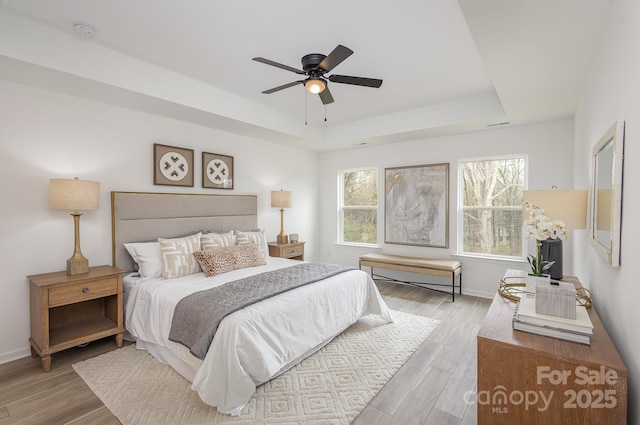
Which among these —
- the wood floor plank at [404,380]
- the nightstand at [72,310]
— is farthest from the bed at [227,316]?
the wood floor plank at [404,380]

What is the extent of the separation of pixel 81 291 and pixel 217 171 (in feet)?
7.19

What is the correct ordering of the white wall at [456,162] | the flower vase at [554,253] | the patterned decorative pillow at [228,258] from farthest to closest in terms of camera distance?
the white wall at [456,162]
the patterned decorative pillow at [228,258]
the flower vase at [554,253]

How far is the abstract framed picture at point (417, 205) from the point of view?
4777 mm

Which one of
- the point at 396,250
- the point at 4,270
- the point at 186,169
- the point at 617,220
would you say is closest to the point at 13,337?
the point at 4,270

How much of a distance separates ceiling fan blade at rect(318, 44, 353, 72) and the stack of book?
6.20 feet

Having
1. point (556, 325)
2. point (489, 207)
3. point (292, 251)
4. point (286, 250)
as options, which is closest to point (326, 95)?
point (556, 325)

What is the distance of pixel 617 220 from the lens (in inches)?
55.5

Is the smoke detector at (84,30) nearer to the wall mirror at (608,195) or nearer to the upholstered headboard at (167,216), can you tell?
the upholstered headboard at (167,216)

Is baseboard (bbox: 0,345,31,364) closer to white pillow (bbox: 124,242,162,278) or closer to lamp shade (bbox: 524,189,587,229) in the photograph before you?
white pillow (bbox: 124,242,162,278)

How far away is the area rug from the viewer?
200 cm

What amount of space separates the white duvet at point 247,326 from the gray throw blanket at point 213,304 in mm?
66

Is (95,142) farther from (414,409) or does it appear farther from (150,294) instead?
(414,409)

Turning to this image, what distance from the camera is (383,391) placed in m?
2.28

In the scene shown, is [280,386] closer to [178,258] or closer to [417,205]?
[178,258]
